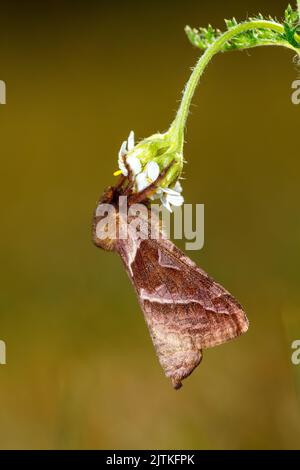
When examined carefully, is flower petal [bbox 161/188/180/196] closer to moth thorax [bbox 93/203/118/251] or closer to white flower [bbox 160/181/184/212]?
white flower [bbox 160/181/184/212]

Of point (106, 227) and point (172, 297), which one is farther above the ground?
point (106, 227)

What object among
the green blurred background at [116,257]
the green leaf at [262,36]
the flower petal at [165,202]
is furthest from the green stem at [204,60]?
the green blurred background at [116,257]

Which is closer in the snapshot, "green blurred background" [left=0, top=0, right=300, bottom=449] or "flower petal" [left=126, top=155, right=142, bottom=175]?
"flower petal" [left=126, top=155, right=142, bottom=175]

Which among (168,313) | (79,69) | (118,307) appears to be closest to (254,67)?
(79,69)

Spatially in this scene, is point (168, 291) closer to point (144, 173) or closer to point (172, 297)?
point (172, 297)

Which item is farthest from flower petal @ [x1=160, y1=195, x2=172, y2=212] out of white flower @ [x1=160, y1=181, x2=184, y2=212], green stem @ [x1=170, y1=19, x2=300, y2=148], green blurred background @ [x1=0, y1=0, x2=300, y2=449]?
green blurred background @ [x1=0, y1=0, x2=300, y2=449]

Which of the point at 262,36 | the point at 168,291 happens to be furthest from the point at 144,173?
the point at 262,36

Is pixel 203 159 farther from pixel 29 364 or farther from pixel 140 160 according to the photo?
pixel 140 160
